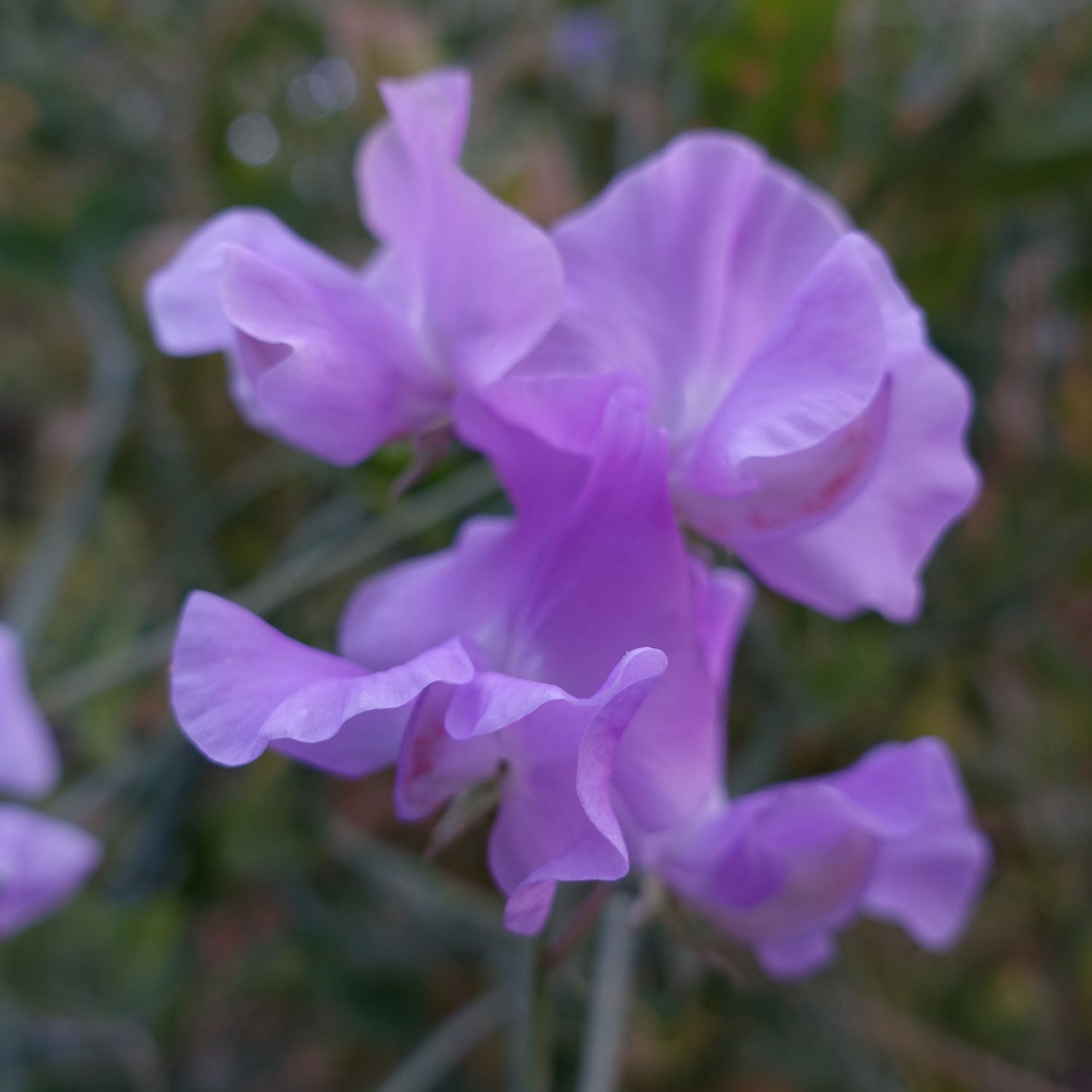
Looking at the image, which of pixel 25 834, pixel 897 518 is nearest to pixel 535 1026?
pixel 897 518

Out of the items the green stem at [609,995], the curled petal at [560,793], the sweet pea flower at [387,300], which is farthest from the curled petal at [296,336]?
the green stem at [609,995]

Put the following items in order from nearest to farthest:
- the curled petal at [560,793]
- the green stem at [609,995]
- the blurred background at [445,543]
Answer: the curled petal at [560,793]
the green stem at [609,995]
the blurred background at [445,543]

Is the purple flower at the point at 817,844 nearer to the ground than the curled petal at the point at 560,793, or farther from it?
nearer to the ground

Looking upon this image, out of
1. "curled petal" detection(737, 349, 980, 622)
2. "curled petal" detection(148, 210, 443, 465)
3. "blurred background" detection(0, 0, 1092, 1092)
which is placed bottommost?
"blurred background" detection(0, 0, 1092, 1092)

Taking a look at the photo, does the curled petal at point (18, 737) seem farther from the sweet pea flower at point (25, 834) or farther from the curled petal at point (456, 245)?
the curled petal at point (456, 245)

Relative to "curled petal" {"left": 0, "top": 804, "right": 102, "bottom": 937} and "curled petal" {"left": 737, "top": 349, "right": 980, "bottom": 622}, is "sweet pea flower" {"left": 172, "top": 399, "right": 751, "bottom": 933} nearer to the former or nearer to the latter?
"curled petal" {"left": 737, "top": 349, "right": 980, "bottom": 622}

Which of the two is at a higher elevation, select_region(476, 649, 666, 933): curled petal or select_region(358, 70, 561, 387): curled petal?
select_region(358, 70, 561, 387): curled petal

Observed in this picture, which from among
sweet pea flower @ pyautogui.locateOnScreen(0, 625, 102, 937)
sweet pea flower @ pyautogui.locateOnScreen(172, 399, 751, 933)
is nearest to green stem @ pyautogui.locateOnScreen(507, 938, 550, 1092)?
sweet pea flower @ pyautogui.locateOnScreen(172, 399, 751, 933)

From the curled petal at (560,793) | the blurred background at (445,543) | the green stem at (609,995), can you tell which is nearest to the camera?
the curled petal at (560,793)

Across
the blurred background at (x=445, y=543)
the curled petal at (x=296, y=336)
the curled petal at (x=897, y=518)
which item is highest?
the curled petal at (x=296, y=336)
